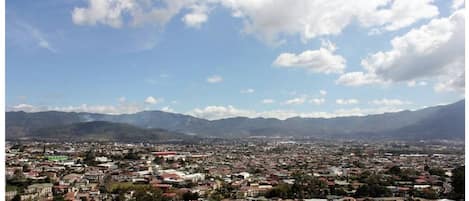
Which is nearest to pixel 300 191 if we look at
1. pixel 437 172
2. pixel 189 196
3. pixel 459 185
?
pixel 189 196

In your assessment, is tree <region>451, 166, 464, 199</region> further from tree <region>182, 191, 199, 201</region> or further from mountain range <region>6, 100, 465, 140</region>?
mountain range <region>6, 100, 465, 140</region>

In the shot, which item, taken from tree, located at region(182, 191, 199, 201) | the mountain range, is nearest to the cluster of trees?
tree, located at region(182, 191, 199, 201)

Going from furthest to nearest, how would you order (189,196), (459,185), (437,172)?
(437,172), (189,196), (459,185)

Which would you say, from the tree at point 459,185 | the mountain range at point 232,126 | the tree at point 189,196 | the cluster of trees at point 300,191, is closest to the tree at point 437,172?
the cluster of trees at point 300,191

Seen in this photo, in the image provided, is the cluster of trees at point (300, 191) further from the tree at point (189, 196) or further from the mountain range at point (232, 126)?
the mountain range at point (232, 126)

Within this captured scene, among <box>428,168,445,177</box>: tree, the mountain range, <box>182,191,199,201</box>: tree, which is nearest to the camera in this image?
<box>182,191,199,201</box>: tree

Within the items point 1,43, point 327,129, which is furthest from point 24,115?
point 1,43

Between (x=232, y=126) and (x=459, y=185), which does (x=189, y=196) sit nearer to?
(x=459, y=185)

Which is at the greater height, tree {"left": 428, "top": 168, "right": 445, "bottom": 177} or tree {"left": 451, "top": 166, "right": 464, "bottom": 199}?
tree {"left": 451, "top": 166, "right": 464, "bottom": 199}
